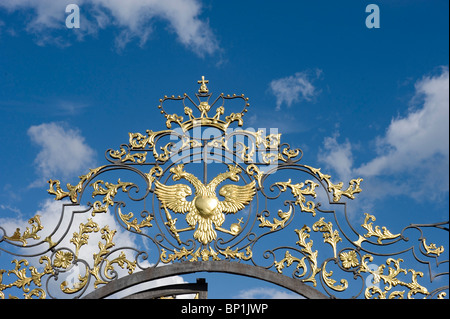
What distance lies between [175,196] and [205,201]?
243 mm

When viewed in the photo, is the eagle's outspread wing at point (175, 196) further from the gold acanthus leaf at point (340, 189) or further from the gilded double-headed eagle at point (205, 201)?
the gold acanthus leaf at point (340, 189)

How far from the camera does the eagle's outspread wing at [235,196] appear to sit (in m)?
4.88

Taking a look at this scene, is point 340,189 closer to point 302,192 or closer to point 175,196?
point 302,192

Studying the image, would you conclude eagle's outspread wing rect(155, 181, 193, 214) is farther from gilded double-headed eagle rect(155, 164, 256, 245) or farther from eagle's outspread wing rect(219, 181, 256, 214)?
eagle's outspread wing rect(219, 181, 256, 214)

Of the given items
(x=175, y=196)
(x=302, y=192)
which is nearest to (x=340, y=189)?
(x=302, y=192)

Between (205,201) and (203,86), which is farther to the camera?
(203,86)

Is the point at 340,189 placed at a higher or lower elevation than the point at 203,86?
lower

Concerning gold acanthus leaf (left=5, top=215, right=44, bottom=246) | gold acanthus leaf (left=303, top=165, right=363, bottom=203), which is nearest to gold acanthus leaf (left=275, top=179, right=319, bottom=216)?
gold acanthus leaf (left=303, top=165, right=363, bottom=203)

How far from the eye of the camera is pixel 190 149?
16.7ft

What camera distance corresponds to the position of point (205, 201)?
4.88m

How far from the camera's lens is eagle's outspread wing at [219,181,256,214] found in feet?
16.0

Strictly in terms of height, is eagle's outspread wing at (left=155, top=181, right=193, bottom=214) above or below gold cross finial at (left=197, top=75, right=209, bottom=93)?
below
